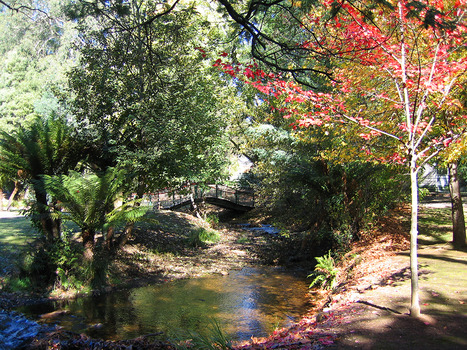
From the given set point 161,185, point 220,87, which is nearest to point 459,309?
point 161,185

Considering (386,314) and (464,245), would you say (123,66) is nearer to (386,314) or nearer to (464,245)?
(386,314)

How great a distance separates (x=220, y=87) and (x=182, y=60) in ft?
17.8

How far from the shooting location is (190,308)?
7344 mm

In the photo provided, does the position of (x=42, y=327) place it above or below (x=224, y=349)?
below

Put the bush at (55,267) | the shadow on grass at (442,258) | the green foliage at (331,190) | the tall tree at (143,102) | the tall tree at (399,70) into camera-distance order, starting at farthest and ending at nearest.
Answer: the green foliage at (331,190) → the tall tree at (143,102) → the bush at (55,267) → the shadow on grass at (442,258) → the tall tree at (399,70)

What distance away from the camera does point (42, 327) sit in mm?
5961

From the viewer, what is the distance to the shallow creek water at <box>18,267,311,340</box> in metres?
6.16

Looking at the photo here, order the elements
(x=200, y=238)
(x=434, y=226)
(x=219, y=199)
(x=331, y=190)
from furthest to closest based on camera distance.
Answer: (x=219, y=199) < (x=200, y=238) < (x=434, y=226) < (x=331, y=190)

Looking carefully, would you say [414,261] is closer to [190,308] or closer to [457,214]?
[190,308]

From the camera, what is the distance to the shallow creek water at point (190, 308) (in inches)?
243

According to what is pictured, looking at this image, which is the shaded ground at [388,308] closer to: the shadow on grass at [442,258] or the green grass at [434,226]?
the shadow on grass at [442,258]

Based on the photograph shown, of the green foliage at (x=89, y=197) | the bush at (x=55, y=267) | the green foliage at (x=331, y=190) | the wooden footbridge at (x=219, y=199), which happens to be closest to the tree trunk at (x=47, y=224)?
the bush at (x=55, y=267)

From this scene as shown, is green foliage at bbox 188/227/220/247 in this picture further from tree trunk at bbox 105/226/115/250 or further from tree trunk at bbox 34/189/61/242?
tree trunk at bbox 34/189/61/242

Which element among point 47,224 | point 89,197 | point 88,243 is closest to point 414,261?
point 89,197
